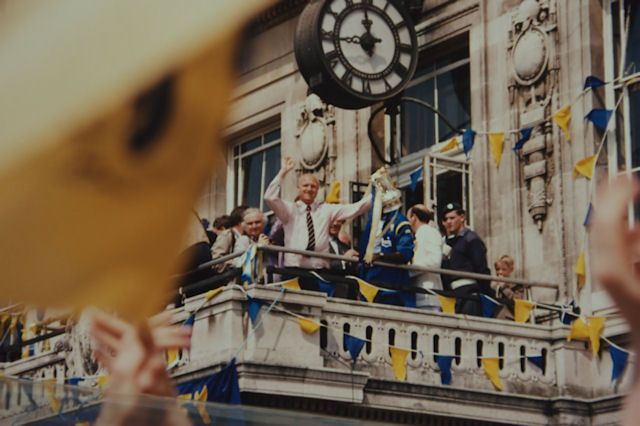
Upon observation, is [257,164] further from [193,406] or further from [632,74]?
[193,406]

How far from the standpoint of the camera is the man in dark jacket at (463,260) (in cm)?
1792

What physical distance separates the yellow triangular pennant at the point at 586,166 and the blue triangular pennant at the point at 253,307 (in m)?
4.54

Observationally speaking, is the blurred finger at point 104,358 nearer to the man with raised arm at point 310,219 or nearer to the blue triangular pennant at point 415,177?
the man with raised arm at point 310,219

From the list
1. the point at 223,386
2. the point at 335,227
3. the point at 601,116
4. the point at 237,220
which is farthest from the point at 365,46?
the point at 223,386

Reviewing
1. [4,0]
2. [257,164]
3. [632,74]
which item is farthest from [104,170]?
[257,164]

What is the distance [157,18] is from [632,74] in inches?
715

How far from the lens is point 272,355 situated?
17203 mm

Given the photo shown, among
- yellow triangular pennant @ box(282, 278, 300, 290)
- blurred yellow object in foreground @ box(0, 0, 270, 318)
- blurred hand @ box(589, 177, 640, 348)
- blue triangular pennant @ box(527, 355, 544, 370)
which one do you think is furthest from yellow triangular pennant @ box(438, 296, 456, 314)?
blurred yellow object in foreground @ box(0, 0, 270, 318)

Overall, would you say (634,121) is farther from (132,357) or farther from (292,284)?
(132,357)

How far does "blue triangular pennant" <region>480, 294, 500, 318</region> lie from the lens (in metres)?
18.2

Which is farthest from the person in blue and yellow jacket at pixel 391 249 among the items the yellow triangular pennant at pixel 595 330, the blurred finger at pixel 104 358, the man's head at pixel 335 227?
the blurred finger at pixel 104 358

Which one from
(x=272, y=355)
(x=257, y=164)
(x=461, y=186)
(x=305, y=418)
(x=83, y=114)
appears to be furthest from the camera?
(x=257, y=164)

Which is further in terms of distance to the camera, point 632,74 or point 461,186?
point 461,186

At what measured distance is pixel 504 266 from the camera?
19.1 meters
